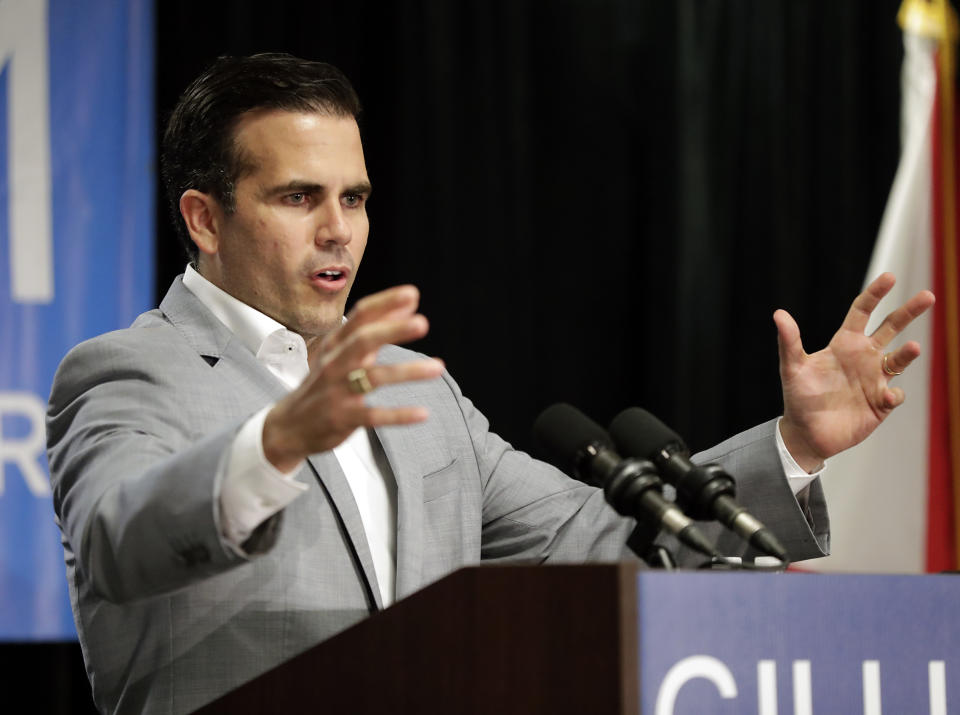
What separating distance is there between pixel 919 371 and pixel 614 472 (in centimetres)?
265

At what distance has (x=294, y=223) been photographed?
1.88m

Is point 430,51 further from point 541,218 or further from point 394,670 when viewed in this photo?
point 394,670

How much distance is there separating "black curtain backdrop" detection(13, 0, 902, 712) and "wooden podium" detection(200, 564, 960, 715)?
7.38 feet

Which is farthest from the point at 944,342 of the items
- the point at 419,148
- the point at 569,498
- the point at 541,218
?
the point at 569,498

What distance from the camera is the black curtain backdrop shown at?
11.2 ft

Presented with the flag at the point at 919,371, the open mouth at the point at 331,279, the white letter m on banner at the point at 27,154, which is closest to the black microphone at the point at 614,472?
the open mouth at the point at 331,279

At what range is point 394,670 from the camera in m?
1.09

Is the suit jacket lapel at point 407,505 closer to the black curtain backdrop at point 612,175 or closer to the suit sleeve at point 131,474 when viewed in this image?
the suit sleeve at point 131,474

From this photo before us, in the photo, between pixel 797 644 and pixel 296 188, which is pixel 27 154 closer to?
pixel 296 188

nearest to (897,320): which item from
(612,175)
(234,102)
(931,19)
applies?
(234,102)

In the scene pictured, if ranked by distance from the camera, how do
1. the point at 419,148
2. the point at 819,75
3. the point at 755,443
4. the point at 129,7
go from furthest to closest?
the point at 819,75, the point at 419,148, the point at 129,7, the point at 755,443

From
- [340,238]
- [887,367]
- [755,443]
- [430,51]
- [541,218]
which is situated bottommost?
[755,443]

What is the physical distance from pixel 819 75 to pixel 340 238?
97.9 inches

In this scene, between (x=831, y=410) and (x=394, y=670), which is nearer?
(x=394, y=670)
